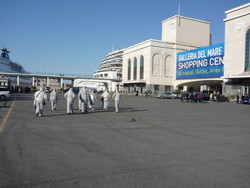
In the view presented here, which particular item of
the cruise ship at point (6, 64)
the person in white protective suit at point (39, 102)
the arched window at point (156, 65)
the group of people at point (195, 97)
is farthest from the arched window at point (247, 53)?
the cruise ship at point (6, 64)

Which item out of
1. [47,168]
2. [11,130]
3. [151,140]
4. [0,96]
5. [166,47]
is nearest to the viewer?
[47,168]

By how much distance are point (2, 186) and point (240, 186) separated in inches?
144

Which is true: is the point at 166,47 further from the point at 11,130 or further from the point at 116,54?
the point at 11,130

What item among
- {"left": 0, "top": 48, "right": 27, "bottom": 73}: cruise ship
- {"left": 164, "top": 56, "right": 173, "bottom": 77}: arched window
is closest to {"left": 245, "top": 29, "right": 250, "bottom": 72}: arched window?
{"left": 164, "top": 56, "right": 173, "bottom": 77}: arched window

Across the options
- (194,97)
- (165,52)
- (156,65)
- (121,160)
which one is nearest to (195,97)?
(194,97)

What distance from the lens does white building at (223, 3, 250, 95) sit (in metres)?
39.4

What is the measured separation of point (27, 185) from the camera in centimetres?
348

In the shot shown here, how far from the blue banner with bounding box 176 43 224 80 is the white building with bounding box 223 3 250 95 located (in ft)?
20.3

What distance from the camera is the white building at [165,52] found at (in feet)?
216

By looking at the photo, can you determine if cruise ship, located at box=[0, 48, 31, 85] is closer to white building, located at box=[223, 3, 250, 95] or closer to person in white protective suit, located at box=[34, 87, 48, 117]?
white building, located at box=[223, 3, 250, 95]

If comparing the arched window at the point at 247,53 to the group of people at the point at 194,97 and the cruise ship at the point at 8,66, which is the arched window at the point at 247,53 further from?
the cruise ship at the point at 8,66

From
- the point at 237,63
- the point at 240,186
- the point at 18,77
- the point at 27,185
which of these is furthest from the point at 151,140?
the point at 18,77

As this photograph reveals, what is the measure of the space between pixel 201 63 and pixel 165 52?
47.2 ft

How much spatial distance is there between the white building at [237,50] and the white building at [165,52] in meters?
22.4
